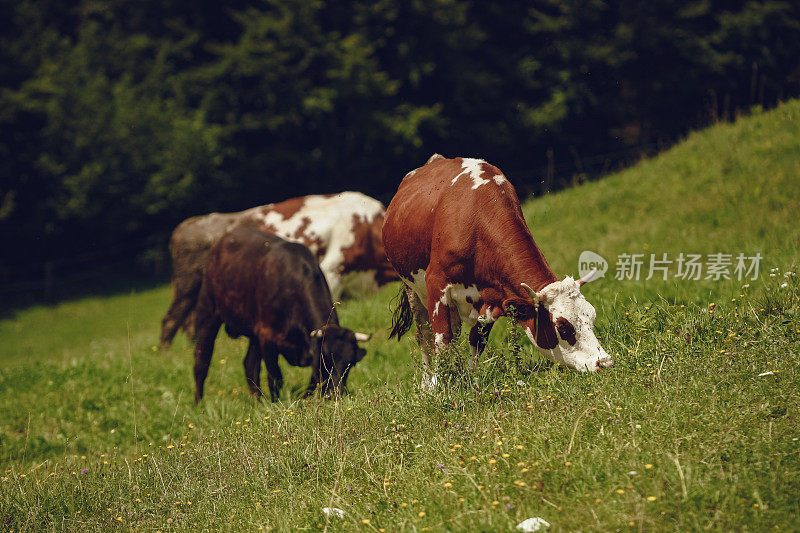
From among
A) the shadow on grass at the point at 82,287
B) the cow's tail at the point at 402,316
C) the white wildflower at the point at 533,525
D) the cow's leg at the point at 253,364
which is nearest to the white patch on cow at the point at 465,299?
the cow's tail at the point at 402,316

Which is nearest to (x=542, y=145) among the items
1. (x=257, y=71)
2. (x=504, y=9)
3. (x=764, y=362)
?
(x=504, y=9)

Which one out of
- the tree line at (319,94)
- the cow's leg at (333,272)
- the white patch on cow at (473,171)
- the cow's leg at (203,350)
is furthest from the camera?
the tree line at (319,94)

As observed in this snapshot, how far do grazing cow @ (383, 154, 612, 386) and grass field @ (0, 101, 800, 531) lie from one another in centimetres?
25

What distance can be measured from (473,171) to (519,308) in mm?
1339

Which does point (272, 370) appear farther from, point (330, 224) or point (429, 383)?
point (330, 224)

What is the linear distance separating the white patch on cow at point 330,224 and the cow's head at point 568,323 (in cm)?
652

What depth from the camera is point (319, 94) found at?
73.2 ft

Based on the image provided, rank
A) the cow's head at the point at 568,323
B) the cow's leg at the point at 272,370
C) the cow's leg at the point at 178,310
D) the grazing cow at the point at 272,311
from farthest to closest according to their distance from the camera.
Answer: the cow's leg at the point at 178,310 → the cow's leg at the point at 272,370 → the grazing cow at the point at 272,311 → the cow's head at the point at 568,323

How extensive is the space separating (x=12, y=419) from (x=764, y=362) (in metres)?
8.24

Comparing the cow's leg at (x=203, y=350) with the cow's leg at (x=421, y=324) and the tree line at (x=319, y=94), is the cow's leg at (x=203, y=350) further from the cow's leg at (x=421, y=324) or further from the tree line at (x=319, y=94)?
the tree line at (x=319, y=94)

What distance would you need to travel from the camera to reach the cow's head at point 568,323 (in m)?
4.96

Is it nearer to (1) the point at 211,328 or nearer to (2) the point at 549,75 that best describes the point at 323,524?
(1) the point at 211,328

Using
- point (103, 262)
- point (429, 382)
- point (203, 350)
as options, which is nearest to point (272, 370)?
point (203, 350)

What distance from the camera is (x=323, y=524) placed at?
12.2 feet
